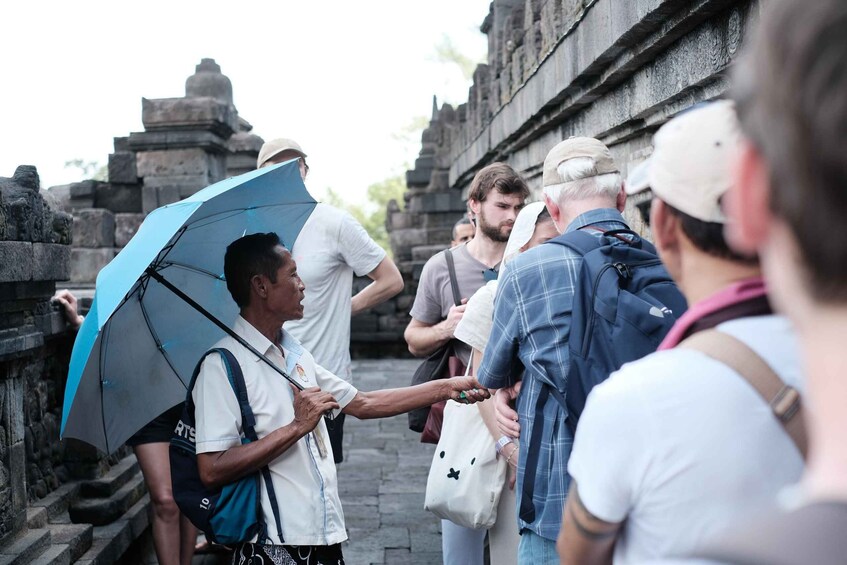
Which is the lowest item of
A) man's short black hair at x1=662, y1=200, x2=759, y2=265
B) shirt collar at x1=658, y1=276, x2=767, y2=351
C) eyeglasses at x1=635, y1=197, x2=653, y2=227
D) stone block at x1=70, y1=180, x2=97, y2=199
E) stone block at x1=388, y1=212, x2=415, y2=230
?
shirt collar at x1=658, y1=276, x2=767, y2=351

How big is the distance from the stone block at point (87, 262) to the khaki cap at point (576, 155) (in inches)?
369

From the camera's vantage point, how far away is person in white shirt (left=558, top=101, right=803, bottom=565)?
1258mm

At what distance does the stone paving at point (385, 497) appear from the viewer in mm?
5555

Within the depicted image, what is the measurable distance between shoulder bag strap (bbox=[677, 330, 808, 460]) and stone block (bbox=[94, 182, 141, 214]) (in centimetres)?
1111

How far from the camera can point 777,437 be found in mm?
1247

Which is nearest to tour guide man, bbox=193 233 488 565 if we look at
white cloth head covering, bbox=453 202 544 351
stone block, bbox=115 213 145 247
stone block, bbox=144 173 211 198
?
white cloth head covering, bbox=453 202 544 351

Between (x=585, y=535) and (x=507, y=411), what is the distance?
155 cm

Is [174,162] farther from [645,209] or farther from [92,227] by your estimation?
[645,209]

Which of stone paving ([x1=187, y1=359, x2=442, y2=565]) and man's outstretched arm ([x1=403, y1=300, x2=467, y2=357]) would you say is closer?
man's outstretched arm ([x1=403, y1=300, x2=467, y2=357])

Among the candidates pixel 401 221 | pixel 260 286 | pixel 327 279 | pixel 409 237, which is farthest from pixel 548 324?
pixel 401 221

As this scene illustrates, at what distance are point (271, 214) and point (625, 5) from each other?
1.71 metres

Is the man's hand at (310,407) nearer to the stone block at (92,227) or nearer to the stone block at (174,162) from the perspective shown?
the stone block at (174,162)

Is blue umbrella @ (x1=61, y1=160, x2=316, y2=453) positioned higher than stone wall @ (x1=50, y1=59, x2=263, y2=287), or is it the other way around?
stone wall @ (x1=50, y1=59, x2=263, y2=287)

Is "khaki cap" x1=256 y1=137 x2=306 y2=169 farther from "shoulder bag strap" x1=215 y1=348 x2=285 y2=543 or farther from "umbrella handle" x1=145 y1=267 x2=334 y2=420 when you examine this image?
"shoulder bag strap" x1=215 y1=348 x2=285 y2=543
